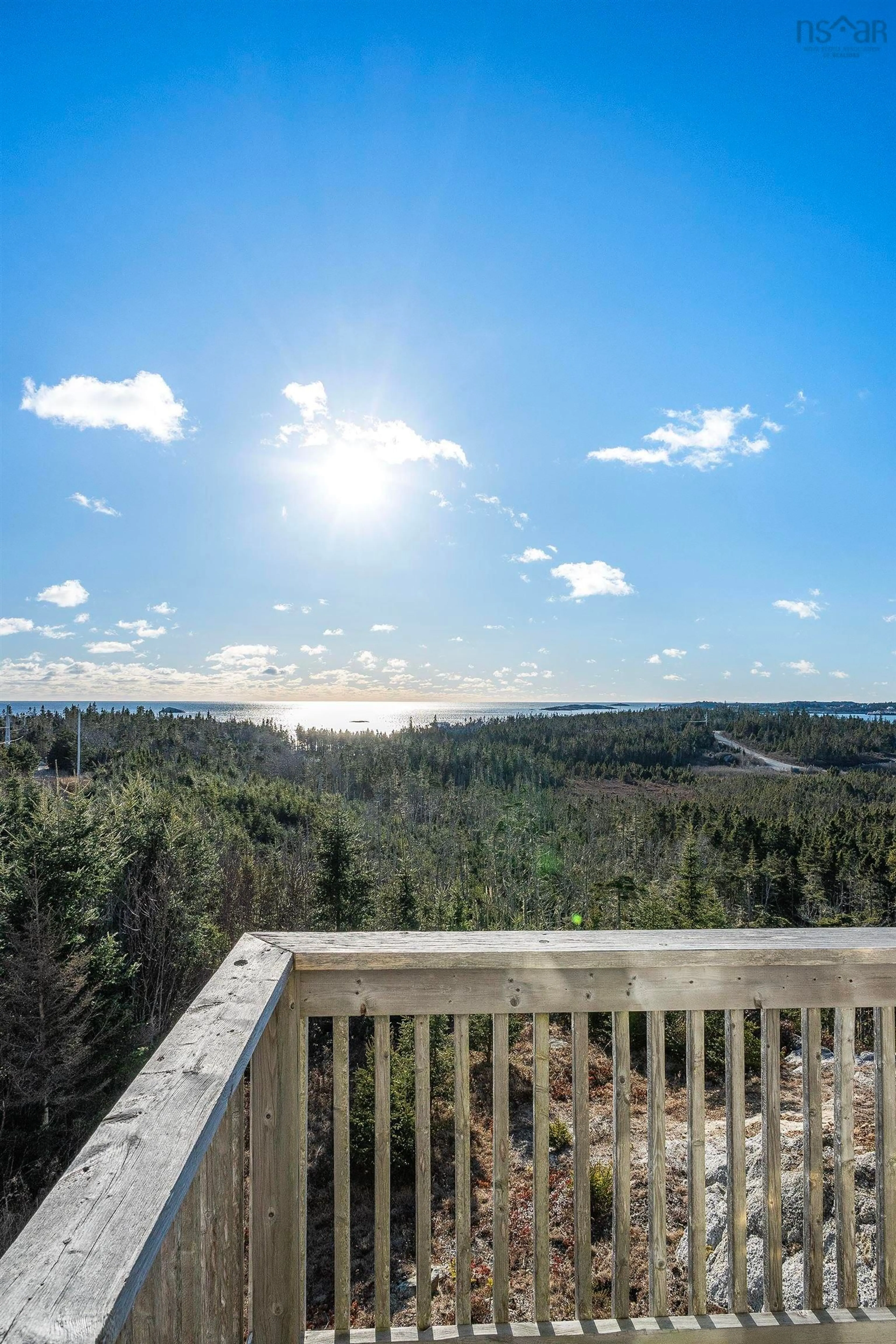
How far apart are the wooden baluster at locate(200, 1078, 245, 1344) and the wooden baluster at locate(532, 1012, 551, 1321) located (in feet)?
2.19

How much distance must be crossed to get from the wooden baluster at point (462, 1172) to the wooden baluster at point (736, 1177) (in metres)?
0.65

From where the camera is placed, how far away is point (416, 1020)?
1479 millimetres

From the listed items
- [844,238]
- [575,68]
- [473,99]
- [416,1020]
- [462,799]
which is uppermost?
[575,68]

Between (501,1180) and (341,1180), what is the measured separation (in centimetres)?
39

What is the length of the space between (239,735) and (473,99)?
87.1 m

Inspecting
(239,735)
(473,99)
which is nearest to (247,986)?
(473,99)

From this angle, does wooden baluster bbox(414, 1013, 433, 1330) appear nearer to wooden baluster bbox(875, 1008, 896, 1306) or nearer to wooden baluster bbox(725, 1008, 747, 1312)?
wooden baluster bbox(725, 1008, 747, 1312)

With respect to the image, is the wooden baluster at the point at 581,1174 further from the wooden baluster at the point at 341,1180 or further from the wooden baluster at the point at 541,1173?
the wooden baluster at the point at 341,1180

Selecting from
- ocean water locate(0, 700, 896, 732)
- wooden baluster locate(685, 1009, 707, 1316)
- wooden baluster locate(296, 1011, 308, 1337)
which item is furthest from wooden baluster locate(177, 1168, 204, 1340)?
ocean water locate(0, 700, 896, 732)

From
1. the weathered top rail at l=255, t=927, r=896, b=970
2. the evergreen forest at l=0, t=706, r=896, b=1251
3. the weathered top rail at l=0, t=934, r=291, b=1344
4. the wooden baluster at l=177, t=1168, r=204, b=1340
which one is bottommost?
the evergreen forest at l=0, t=706, r=896, b=1251

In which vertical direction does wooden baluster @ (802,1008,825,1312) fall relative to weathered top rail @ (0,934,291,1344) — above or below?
below

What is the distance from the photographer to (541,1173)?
1.49 m

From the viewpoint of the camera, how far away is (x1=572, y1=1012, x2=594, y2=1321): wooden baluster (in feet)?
4.78

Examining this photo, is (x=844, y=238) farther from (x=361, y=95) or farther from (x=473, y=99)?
(x=361, y=95)
